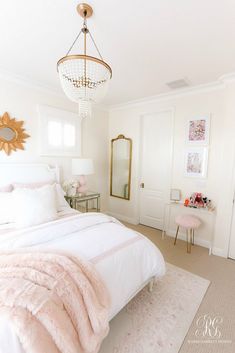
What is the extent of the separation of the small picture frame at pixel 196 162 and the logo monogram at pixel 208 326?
186cm

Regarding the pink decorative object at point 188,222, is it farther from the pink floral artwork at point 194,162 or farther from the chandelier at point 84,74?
the chandelier at point 84,74

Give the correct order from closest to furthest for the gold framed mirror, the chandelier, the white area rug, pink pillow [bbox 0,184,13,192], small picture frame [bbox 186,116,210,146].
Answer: the chandelier → the white area rug → pink pillow [bbox 0,184,13,192] → small picture frame [bbox 186,116,210,146] → the gold framed mirror

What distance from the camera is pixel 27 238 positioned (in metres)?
1.55

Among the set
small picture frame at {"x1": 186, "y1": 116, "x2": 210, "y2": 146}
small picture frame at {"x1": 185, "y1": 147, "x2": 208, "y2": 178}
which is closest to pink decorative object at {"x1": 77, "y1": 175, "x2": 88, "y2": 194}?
small picture frame at {"x1": 185, "y1": 147, "x2": 208, "y2": 178}

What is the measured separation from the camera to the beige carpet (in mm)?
1415

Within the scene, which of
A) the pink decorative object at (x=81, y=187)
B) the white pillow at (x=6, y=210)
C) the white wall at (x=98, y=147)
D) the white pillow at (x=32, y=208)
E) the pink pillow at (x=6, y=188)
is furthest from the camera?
the white wall at (x=98, y=147)

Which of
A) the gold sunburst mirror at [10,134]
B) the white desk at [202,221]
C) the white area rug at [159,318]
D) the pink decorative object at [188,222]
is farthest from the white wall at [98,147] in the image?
the white area rug at [159,318]

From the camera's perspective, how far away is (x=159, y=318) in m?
1.63

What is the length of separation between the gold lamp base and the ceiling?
0.04 meters

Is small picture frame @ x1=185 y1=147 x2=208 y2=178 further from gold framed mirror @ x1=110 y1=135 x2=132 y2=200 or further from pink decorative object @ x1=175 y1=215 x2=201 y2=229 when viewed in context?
gold framed mirror @ x1=110 y1=135 x2=132 y2=200

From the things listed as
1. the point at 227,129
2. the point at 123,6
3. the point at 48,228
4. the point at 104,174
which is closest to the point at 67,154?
the point at 104,174

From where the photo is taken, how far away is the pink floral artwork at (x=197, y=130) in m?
→ 2.85

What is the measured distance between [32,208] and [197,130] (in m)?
2.61

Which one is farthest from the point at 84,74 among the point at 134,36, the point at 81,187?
the point at 81,187
